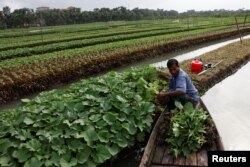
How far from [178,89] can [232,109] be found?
3581 mm

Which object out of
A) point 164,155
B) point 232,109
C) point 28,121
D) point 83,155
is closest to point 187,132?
point 164,155

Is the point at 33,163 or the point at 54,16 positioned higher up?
the point at 54,16

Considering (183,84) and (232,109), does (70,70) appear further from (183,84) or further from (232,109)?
(183,84)

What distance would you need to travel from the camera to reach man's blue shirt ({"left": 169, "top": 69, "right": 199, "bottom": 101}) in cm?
669

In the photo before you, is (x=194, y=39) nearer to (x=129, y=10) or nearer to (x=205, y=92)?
(x=205, y=92)

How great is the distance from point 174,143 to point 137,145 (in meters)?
1.52

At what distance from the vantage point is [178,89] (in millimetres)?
6660

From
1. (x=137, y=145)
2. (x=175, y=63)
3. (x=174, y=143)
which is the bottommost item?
(x=137, y=145)

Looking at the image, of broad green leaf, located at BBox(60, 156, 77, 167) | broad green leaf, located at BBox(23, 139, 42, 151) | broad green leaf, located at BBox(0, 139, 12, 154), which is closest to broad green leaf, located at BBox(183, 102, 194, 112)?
broad green leaf, located at BBox(60, 156, 77, 167)

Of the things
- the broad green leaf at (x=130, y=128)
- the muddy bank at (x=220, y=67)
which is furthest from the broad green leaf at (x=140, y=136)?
the muddy bank at (x=220, y=67)

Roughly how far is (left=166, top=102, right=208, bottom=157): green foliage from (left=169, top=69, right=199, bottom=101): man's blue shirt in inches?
18.6

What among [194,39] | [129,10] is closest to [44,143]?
[194,39]

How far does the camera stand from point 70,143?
5.68 meters

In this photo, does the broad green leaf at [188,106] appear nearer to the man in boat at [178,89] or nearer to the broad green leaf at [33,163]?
the man in boat at [178,89]
